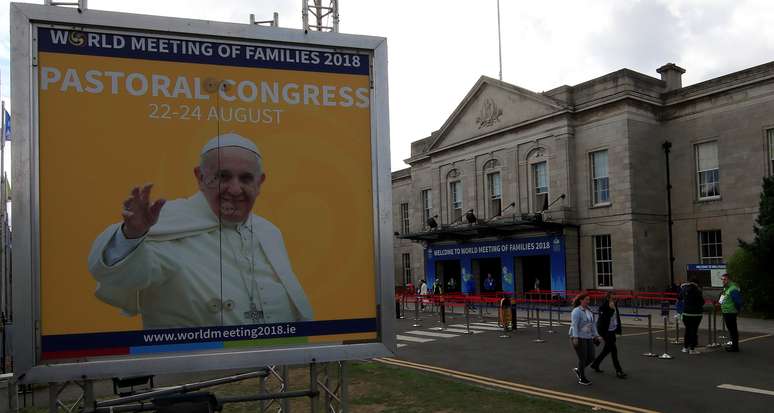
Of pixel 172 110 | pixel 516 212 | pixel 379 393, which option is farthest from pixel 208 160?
pixel 516 212

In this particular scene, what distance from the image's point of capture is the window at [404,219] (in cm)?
4812

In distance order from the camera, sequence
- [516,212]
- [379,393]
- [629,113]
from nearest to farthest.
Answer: [379,393] < [629,113] < [516,212]

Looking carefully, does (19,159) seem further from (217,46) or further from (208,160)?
(217,46)

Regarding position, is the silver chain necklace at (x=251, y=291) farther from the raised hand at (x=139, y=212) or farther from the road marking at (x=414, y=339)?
the road marking at (x=414, y=339)

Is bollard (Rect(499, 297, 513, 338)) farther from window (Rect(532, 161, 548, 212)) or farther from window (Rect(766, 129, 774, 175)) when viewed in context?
window (Rect(766, 129, 774, 175))

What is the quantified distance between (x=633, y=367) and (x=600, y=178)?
20.5 metres

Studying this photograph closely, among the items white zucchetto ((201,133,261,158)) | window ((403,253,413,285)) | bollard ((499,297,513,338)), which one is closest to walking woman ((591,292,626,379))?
bollard ((499,297,513,338))

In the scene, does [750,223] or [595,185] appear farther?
[595,185]

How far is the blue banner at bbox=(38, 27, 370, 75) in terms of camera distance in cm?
452

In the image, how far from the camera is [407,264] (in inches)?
1907

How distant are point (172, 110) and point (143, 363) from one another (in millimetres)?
1961

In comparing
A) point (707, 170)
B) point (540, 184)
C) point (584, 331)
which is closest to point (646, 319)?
point (707, 170)

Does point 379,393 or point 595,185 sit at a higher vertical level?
point 595,185

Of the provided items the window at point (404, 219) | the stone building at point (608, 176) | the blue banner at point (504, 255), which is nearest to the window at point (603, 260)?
the stone building at point (608, 176)
